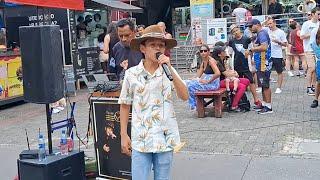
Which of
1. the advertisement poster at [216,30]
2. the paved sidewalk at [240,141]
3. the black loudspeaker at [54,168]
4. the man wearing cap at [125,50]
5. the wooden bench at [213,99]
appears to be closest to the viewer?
the black loudspeaker at [54,168]

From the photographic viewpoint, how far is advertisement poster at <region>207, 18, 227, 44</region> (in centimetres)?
1678

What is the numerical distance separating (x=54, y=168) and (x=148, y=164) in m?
1.22

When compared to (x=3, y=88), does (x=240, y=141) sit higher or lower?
lower

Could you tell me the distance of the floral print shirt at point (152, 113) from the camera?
3822mm

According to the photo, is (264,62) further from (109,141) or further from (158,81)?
(158,81)

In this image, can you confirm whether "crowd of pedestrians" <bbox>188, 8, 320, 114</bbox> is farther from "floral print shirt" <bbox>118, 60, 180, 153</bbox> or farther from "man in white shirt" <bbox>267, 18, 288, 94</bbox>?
"floral print shirt" <bbox>118, 60, 180, 153</bbox>

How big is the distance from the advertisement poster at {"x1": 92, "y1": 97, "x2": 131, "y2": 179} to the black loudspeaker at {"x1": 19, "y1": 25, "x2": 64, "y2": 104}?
18.9 inches

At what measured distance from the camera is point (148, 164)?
3.91 m

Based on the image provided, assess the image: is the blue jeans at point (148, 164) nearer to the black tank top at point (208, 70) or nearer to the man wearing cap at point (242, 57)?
the black tank top at point (208, 70)

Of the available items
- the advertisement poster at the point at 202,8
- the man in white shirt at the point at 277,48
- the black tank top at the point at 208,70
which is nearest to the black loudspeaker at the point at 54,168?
the black tank top at the point at 208,70

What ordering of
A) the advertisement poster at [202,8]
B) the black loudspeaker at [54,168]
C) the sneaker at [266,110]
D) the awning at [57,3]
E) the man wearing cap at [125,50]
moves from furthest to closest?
the advertisement poster at [202,8], the awning at [57,3], the sneaker at [266,110], the man wearing cap at [125,50], the black loudspeaker at [54,168]

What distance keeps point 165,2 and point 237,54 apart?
1435 cm

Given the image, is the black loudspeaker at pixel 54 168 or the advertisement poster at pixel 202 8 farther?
the advertisement poster at pixel 202 8

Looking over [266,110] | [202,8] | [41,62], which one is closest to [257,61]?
[266,110]
